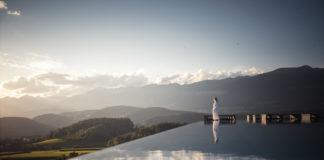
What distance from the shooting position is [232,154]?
5668 millimetres

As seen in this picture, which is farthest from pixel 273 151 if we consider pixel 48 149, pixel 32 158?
pixel 48 149

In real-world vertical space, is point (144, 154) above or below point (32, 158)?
above

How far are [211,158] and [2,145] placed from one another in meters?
183

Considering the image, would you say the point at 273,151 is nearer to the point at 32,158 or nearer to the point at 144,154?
the point at 144,154

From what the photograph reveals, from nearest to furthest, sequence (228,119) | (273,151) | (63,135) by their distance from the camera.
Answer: (273,151), (228,119), (63,135)

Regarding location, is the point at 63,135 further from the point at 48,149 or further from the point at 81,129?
the point at 48,149

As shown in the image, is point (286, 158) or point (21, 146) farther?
point (21, 146)

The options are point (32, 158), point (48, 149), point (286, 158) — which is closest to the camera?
point (286, 158)

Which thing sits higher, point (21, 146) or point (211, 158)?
point (211, 158)

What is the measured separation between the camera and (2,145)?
15175 centimetres

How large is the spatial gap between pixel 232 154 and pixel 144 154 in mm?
2132

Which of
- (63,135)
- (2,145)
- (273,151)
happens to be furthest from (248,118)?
(63,135)

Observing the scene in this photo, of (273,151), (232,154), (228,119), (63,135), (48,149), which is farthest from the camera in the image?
(63,135)

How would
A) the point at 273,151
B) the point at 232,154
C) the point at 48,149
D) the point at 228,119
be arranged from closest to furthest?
the point at 232,154 → the point at 273,151 → the point at 228,119 → the point at 48,149
